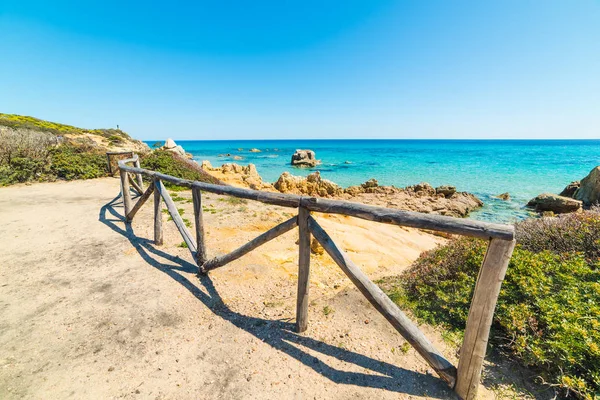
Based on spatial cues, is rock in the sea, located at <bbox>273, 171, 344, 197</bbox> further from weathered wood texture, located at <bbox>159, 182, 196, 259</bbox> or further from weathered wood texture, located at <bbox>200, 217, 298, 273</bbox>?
weathered wood texture, located at <bbox>200, 217, 298, 273</bbox>

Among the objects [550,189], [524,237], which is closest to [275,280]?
[524,237]

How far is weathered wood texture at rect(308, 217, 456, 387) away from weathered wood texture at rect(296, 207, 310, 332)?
0.63 ft

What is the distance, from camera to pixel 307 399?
2.54 meters

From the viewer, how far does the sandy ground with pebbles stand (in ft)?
8.71

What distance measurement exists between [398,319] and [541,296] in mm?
2025

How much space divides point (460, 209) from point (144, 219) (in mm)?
16979

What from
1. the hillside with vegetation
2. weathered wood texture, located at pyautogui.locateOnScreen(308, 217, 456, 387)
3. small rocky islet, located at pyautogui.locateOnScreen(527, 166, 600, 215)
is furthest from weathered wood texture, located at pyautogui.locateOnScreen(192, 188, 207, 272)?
small rocky islet, located at pyautogui.locateOnScreen(527, 166, 600, 215)

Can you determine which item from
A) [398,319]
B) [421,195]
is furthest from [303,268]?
[421,195]

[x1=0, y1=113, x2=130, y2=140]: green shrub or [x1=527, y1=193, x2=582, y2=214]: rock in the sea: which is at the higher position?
[x1=0, y1=113, x2=130, y2=140]: green shrub

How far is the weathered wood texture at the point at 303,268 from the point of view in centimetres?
317

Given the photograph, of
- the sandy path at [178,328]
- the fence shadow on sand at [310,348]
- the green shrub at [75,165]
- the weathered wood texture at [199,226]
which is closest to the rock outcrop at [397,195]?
the green shrub at [75,165]

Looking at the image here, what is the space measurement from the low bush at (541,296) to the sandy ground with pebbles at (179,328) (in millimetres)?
617

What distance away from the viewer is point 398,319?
2.68 m

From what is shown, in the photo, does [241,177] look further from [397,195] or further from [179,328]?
[179,328]
